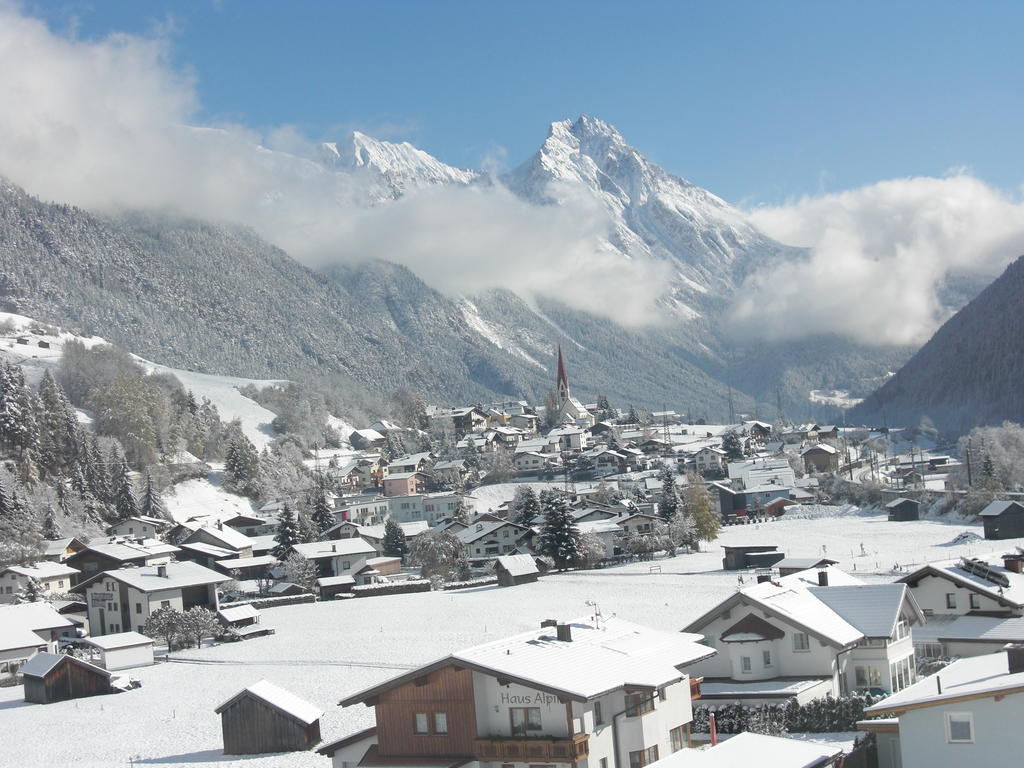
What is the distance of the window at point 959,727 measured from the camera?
17.5m

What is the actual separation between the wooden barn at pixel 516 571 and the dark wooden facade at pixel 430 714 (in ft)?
142

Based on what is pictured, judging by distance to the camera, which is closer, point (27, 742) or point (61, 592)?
point (27, 742)

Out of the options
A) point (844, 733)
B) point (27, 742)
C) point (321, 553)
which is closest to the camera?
point (844, 733)

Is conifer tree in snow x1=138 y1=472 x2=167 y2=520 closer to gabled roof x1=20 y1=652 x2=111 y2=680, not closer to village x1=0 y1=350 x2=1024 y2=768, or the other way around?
village x1=0 y1=350 x2=1024 y2=768

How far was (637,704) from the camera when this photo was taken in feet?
69.1

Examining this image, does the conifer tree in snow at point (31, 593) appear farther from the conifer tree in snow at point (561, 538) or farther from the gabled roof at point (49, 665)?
the conifer tree in snow at point (561, 538)

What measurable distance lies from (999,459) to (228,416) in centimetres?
8176

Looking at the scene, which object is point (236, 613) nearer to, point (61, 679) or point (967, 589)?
point (61, 679)

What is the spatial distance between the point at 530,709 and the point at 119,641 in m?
32.3

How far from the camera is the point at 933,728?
17.8 metres

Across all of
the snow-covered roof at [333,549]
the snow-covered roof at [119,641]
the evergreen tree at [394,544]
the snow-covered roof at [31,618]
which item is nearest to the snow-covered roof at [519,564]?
the snow-covered roof at [333,549]

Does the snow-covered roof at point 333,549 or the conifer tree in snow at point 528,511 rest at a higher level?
the conifer tree in snow at point 528,511

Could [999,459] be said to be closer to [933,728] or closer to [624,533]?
[624,533]

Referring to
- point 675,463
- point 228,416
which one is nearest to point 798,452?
point 675,463
